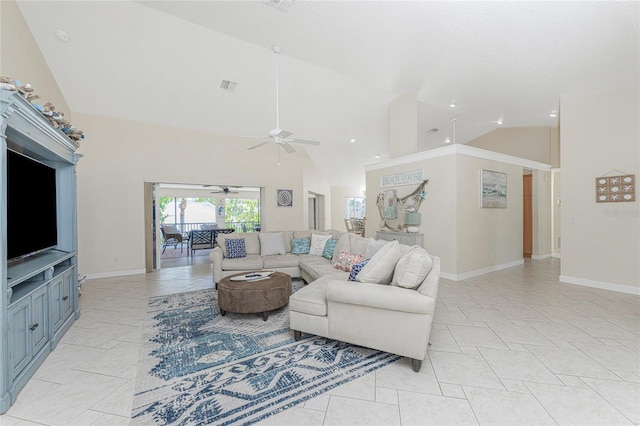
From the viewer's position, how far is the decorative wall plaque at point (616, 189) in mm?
4098

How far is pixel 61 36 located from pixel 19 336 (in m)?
3.97

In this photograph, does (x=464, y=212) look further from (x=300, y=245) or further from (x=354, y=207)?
(x=354, y=207)

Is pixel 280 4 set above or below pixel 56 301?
above

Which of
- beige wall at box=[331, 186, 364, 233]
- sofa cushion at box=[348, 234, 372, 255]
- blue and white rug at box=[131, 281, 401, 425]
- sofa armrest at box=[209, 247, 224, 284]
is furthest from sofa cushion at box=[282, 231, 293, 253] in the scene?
beige wall at box=[331, 186, 364, 233]

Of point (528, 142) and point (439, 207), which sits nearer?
point (439, 207)

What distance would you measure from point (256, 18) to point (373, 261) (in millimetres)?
3364

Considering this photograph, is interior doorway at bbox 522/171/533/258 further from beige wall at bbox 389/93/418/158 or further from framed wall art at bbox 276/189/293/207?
framed wall art at bbox 276/189/293/207

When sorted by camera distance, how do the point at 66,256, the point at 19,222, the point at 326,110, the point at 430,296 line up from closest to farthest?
1. the point at 430,296
2. the point at 19,222
3. the point at 66,256
4. the point at 326,110

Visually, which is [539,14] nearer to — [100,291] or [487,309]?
[487,309]

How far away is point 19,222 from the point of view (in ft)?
7.51

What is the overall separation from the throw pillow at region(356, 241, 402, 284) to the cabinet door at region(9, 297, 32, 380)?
2.55 meters

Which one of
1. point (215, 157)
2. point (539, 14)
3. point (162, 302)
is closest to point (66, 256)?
point (162, 302)

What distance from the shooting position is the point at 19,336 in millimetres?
2002

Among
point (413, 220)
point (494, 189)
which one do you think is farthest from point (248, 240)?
point (494, 189)
